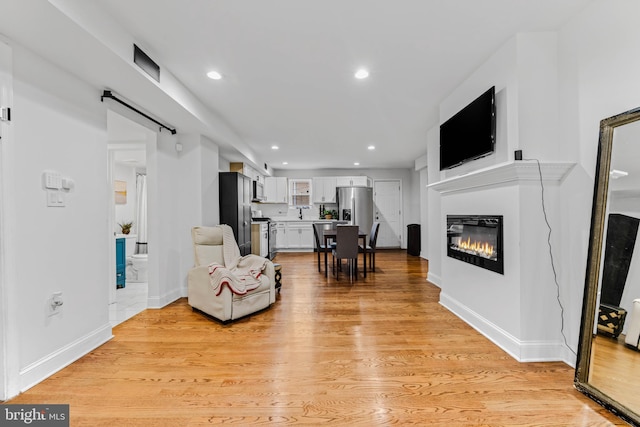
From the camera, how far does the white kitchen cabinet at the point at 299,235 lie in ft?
26.0

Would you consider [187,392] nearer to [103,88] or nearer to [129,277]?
[103,88]

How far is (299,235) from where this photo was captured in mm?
7945

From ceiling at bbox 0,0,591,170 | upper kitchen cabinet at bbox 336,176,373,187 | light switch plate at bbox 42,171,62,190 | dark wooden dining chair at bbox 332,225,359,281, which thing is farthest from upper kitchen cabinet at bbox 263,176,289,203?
light switch plate at bbox 42,171,62,190

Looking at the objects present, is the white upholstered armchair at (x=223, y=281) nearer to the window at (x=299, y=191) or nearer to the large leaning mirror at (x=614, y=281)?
the large leaning mirror at (x=614, y=281)

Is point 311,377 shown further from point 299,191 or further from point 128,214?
point 299,191

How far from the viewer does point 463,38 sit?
211 cm

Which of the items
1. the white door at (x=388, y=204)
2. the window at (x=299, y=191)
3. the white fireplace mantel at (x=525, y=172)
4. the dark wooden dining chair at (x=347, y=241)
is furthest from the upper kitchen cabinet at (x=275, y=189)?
the white fireplace mantel at (x=525, y=172)

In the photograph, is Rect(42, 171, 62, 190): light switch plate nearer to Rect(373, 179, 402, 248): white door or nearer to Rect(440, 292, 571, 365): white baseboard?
Rect(440, 292, 571, 365): white baseboard

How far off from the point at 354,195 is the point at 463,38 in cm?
540

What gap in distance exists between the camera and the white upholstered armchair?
2.79 meters

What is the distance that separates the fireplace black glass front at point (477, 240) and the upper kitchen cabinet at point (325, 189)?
504 cm

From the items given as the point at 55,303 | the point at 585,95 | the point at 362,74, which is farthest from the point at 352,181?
the point at 55,303

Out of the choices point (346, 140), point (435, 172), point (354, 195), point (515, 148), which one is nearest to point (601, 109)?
point (515, 148)

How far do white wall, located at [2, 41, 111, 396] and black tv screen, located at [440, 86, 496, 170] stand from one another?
3.37 meters
